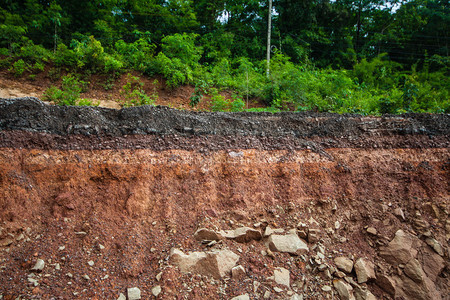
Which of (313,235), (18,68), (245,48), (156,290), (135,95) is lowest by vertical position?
(156,290)

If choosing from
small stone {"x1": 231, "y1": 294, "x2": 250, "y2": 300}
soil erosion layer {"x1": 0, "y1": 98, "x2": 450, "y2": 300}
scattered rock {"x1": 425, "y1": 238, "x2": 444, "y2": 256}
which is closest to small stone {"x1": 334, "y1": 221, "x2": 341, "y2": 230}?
soil erosion layer {"x1": 0, "y1": 98, "x2": 450, "y2": 300}

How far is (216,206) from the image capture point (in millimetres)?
2893

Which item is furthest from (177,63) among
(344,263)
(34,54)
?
(344,263)

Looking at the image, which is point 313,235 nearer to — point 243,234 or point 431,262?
point 243,234

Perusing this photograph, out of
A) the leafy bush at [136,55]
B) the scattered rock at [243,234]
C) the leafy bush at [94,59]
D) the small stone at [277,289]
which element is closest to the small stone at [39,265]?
the scattered rock at [243,234]

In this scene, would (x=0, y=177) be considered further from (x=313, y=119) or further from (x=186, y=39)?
(x=186, y=39)

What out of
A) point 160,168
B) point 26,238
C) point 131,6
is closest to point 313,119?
point 160,168

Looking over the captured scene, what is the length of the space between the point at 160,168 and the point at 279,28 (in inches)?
626

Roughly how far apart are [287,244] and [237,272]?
68cm

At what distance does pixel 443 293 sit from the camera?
2674mm

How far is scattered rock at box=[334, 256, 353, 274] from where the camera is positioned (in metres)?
2.62

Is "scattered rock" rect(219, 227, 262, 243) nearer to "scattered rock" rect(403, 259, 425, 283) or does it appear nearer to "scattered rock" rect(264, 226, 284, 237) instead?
"scattered rock" rect(264, 226, 284, 237)

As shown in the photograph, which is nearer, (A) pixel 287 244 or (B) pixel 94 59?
(A) pixel 287 244

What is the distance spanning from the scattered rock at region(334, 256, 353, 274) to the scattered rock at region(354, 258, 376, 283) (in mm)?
72
